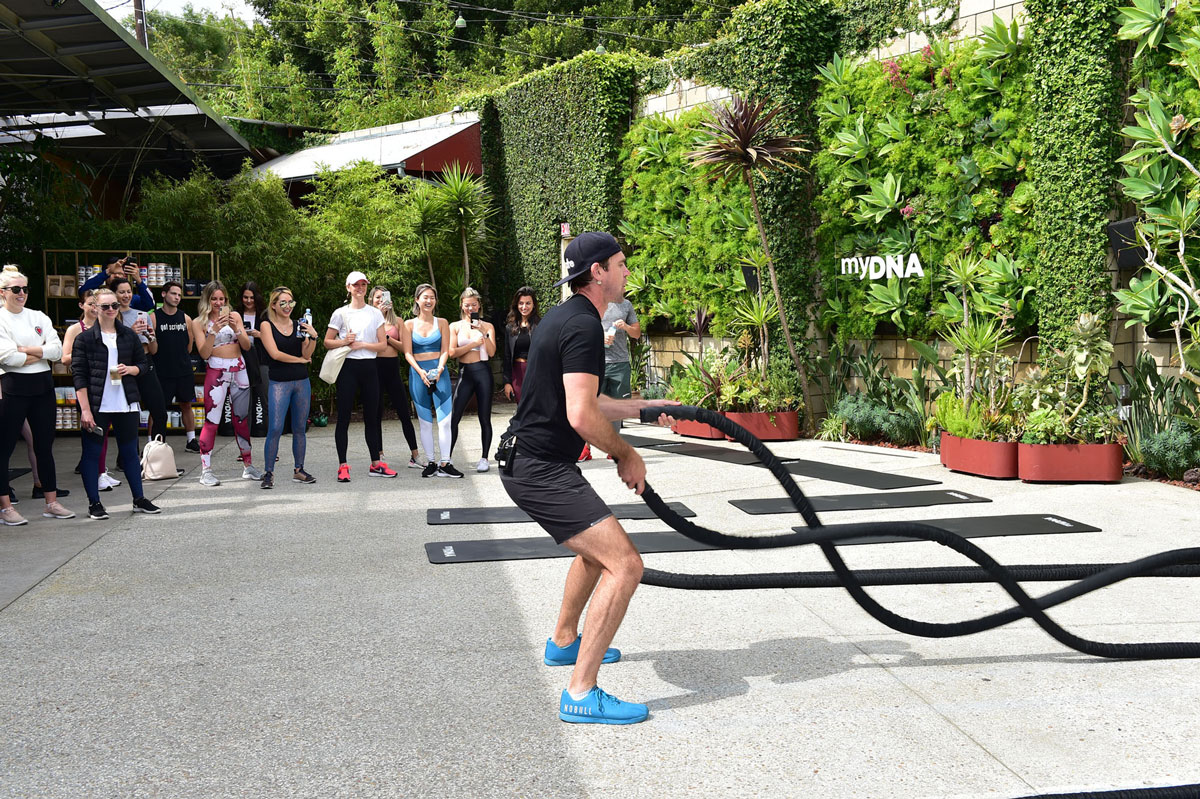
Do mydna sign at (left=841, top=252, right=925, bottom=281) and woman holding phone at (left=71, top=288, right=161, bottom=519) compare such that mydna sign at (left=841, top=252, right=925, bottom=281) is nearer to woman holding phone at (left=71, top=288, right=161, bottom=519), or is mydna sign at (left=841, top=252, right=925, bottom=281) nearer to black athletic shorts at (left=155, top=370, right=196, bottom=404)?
black athletic shorts at (left=155, top=370, right=196, bottom=404)

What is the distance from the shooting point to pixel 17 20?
363 inches

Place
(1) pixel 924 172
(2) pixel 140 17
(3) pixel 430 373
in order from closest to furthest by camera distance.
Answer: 1. (3) pixel 430 373
2. (1) pixel 924 172
3. (2) pixel 140 17

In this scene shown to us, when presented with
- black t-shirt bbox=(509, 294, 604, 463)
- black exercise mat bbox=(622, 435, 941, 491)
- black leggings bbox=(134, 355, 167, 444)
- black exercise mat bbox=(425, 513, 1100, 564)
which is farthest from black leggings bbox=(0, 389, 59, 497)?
black exercise mat bbox=(622, 435, 941, 491)

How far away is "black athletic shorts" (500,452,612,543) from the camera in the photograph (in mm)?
3623

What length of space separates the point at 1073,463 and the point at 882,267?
343 cm

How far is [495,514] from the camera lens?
7488 mm

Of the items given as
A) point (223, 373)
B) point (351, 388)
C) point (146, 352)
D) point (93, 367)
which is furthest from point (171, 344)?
point (93, 367)

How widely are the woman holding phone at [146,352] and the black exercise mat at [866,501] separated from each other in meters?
4.60

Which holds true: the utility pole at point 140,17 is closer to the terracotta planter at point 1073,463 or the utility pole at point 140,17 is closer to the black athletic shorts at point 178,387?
the black athletic shorts at point 178,387

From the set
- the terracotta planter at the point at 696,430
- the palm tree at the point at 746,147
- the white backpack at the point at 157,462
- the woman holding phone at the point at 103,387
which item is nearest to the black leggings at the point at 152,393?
the woman holding phone at the point at 103,387

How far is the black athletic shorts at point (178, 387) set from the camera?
10125 mm

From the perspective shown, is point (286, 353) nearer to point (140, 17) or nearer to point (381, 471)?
point (381, 471)

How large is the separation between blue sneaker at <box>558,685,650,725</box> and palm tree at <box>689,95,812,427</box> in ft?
27.0

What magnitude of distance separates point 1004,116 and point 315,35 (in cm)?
3068
